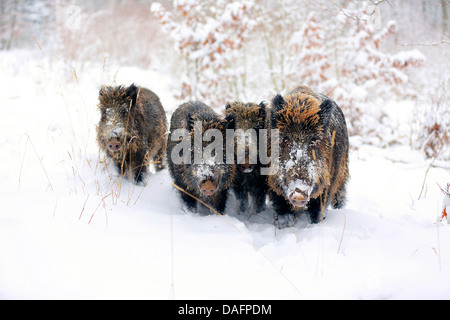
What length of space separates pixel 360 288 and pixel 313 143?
1617mm

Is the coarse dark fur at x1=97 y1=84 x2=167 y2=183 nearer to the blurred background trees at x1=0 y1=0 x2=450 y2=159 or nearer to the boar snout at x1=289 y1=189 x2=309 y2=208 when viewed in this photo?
the boar snout at x1=289 y1=189 x2=309 y2=208

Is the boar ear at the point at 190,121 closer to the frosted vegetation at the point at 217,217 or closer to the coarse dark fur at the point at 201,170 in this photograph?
the coarse dark fur at the point at 201,170

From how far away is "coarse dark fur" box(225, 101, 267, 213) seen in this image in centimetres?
400

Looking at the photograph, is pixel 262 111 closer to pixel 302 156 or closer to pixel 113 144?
pixel 302 156

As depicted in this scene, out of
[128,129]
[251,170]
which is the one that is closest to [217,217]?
[251,170]

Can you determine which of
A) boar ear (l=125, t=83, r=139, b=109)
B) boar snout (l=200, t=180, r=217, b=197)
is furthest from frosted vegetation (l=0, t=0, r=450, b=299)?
boar ear (l=125, t=83, r=139, b=109)

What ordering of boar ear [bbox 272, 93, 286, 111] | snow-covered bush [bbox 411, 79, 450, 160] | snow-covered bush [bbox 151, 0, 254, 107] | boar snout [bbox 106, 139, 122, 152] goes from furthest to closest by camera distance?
snow-covered bush [bbox 151, 0, 254, 107] → snow-covered bush [bbox 411, 79, 450, 160] → boar snout [bbox 106, 139, 122, 152] → boar ear [bbox 272, 93, 286, 111]

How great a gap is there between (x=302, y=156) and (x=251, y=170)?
770mm

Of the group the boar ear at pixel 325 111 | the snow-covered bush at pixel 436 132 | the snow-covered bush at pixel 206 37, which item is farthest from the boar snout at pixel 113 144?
the snow-covered bush at pixel 436 132

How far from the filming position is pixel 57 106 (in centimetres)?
768

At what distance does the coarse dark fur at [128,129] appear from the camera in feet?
14.2

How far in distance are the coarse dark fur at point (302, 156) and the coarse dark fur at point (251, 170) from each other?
1.37ft

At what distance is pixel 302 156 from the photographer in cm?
325

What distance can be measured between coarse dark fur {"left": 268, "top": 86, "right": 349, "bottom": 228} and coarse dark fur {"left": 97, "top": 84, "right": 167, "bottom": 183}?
1722mm
